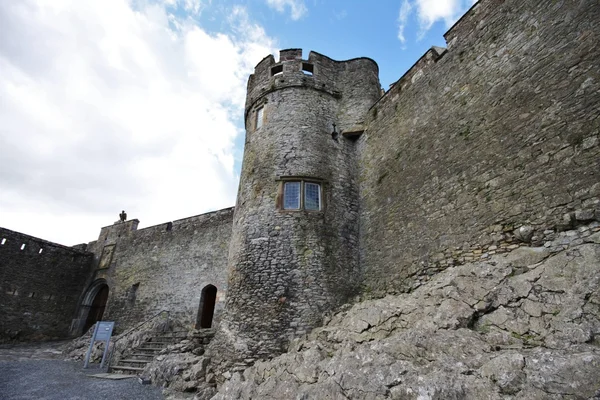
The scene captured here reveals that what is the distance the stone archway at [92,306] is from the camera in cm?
1734

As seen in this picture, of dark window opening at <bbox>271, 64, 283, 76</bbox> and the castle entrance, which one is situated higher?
dark window opening at <bbox>271, 64, 283, 76</bbox>

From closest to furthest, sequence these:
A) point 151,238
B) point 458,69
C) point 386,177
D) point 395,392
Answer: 1. point 395,392
2. point 458,69
3. point 386,177
4. point 151,238

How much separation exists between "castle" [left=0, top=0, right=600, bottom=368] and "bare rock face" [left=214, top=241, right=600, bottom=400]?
758 millimetres

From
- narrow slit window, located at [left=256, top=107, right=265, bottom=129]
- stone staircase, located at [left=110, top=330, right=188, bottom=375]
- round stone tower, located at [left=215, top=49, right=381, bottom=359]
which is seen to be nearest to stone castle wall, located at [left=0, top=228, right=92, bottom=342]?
stone staircase, located at [left=110, top=330, right=188, bottom=375]

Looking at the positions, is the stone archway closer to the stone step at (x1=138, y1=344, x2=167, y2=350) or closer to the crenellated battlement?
the stone step at (x1=138, y1=344, x2=167, y2=350)

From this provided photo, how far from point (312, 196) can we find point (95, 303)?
52.4ft

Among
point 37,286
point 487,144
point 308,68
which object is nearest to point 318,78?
point 308,68

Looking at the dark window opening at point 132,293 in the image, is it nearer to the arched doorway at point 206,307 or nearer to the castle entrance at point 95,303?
the castle entrance at point 95,303

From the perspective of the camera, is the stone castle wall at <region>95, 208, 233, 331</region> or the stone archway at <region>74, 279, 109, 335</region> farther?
the stone archway at <region>74, 279, 109, 335</region>

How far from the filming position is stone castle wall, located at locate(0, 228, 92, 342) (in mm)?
15492

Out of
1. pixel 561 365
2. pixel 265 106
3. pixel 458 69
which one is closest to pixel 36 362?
pixel 265 106

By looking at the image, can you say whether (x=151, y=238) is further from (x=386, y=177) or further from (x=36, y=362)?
(x=386, y=177)

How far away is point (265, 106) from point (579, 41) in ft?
24.5

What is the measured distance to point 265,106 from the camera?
10.2 m
